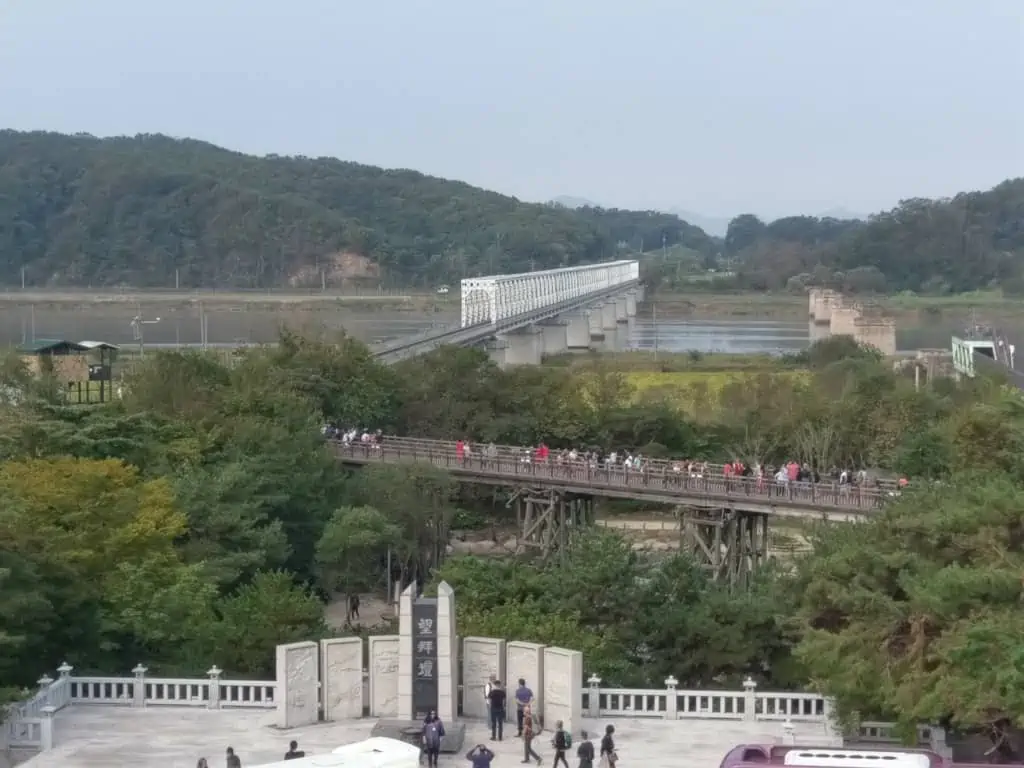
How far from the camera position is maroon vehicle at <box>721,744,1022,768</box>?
14.5 metres

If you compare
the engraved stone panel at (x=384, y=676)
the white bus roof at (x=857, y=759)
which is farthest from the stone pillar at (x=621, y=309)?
the white bus roof at (x=857, y=759)

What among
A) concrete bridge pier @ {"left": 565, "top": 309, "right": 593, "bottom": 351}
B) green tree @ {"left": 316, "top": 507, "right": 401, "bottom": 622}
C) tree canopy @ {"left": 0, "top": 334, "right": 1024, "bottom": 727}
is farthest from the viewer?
concrete bridge pier @ {"left": 565, "top": 309, "right": 593, "bottom": 351}

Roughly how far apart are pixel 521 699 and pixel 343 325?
85236mm

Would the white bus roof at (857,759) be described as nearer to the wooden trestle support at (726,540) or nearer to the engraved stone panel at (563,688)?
the engraved stone panel at (563,688)

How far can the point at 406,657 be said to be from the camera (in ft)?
59.8

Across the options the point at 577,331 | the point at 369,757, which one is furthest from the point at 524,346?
the point at 369,757

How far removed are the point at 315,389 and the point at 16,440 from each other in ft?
49.3

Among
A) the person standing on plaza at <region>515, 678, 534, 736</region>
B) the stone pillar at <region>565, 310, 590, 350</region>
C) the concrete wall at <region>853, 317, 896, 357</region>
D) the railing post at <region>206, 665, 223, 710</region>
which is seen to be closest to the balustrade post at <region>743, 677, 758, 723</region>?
the person standing on plaza at <region>515, 678, 534, 736</region>

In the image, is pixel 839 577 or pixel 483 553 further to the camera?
pixel 483 553

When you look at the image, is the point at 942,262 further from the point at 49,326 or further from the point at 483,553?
the point at 483,553

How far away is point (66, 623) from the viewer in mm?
21641

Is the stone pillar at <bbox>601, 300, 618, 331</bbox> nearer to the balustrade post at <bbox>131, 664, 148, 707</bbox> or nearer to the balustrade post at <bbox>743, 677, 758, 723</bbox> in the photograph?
the balustrade post at <bbox>743, 677, 758, 723</bbox>

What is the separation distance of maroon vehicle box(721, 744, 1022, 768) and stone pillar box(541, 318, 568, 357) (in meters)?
91.5

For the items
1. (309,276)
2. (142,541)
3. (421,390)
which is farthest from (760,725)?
(309,276)
